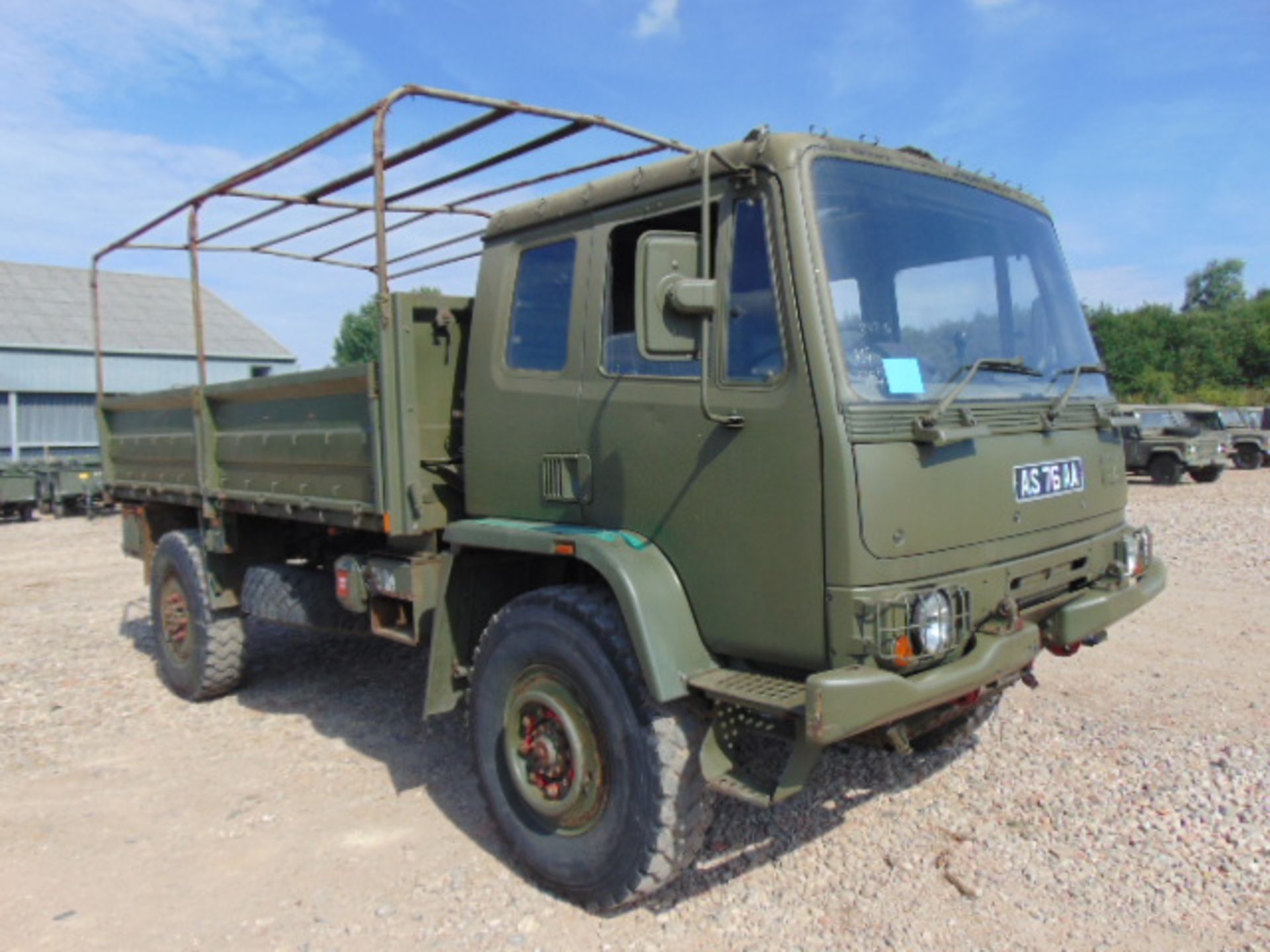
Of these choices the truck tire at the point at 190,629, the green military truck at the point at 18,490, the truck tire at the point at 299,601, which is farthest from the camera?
the green military truck at the point at 18,490

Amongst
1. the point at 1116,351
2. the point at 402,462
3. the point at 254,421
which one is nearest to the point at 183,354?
the point at 254,421

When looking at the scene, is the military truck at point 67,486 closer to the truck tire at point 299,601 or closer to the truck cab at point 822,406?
the truck tire at point 299,601

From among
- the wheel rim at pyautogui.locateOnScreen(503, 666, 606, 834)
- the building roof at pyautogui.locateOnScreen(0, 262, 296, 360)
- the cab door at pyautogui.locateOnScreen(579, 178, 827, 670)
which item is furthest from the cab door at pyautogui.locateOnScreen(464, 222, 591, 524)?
the building roof at pyautogui.locateOnScreen(0, 262, 296, 360)

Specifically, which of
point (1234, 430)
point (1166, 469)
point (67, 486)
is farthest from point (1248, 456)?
point (67, 486)

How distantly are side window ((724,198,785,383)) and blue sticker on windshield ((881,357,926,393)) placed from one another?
34 centimetres

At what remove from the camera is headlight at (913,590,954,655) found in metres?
2.95

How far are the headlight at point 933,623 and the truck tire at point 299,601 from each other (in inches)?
124

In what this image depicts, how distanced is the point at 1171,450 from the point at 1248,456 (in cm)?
516

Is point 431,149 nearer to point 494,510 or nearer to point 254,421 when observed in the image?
point 494,510

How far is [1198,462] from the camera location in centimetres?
1958

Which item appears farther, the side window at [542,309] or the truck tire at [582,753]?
the side window at [542,309]

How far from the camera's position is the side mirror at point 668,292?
9.86 feet

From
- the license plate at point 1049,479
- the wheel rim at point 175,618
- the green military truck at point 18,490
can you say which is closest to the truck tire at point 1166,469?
the license plate at point 1049,479

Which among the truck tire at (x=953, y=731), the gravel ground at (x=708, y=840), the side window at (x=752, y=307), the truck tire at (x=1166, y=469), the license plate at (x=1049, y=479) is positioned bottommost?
the gravel ground at (x=708, y=840)
